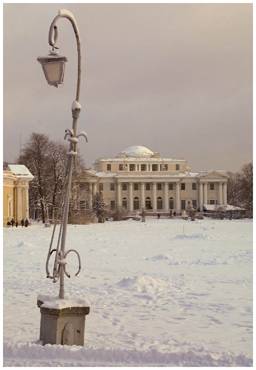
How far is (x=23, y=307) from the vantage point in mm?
9398

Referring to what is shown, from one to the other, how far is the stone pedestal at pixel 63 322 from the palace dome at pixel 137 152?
3929 inches

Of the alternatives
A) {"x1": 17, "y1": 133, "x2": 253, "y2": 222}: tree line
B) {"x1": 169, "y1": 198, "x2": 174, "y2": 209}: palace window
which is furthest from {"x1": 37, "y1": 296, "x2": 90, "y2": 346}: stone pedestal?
{"x1": 169, "y1": 198, "x2": 174, "y2": 209}: palace window

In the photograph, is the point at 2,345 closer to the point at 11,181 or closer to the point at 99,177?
the point at 11,181

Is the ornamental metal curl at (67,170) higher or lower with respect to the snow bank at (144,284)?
higher

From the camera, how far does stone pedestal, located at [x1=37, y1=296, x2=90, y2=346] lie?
21.5 feet

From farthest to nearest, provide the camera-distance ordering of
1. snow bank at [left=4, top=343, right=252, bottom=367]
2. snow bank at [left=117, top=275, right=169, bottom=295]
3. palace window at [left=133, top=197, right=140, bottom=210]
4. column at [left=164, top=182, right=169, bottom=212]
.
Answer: palace window at [left=133, top=197, right=140, bottom=210] < column at [left=164, top=182, right=169, bottom=212] < snow bank at [left=117, top=275, right=169, bottom=295] < snow bank at [left=4, top=343, right=252, bottom=367]

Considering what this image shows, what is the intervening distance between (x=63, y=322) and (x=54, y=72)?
298 cm

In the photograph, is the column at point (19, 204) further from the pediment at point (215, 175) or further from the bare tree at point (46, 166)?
the pediment at point (215, 175)

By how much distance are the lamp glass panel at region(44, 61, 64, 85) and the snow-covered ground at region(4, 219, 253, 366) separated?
10.2 feet

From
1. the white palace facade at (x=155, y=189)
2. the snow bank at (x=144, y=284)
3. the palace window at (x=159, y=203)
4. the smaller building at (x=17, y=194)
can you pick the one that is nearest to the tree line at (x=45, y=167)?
the smaller building at (x=17, y=194)

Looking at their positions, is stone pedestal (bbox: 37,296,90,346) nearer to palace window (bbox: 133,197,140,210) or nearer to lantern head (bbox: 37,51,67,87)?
lantern head (bbox: 37,51,67,87)

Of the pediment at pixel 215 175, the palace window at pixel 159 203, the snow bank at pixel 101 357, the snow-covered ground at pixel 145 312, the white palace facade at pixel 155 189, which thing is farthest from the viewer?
the palace window at pixel 159 203

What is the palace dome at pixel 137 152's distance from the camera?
106688mm

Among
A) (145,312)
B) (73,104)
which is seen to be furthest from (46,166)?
(73,104)
